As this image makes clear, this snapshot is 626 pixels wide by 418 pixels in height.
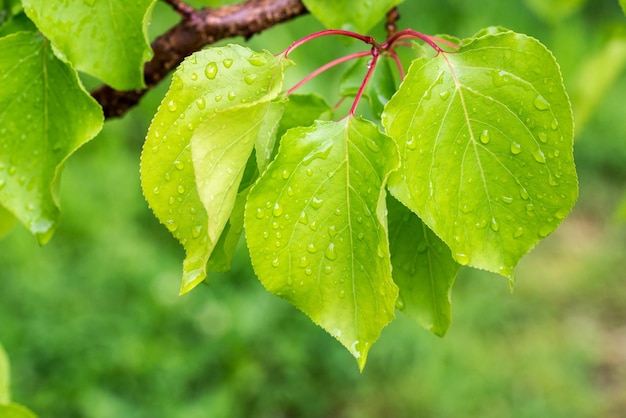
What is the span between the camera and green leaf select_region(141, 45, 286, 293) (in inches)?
23.0

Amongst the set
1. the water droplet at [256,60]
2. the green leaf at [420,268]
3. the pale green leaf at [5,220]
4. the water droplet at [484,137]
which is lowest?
the pale green leaf at [5,220]

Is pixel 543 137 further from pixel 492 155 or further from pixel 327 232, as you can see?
pixel 327 232

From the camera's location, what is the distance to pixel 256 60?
633mm

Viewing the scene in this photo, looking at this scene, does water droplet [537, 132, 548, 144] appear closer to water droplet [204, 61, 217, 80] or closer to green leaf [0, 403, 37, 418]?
water droplet [204, 61, 217, 80]

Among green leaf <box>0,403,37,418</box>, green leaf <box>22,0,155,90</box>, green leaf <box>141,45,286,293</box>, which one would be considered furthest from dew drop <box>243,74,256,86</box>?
green leaf <box>0,403,37,418</box>

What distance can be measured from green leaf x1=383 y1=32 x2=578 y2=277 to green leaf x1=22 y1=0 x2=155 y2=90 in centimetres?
25

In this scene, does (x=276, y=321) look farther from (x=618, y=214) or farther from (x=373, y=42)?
(x=373, y=42)

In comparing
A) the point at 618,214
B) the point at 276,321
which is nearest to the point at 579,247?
the point at 276,321

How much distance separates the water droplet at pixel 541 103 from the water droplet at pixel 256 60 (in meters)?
0.23

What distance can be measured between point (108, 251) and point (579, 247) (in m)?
2.28

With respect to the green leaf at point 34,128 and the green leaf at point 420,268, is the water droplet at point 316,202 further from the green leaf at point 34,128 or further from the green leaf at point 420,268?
the green leaf at point 34,128

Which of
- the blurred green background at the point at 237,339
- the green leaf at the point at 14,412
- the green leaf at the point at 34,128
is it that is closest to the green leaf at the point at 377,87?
the green leaf at the point at 34,128

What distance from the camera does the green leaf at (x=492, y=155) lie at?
0.59 m

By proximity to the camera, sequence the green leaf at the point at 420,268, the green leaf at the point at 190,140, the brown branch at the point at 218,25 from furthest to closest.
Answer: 1. the brown branch at the point at 218,25
2. the green leaf at the point at 420,268
3. the green leaf at the point at 190,140
